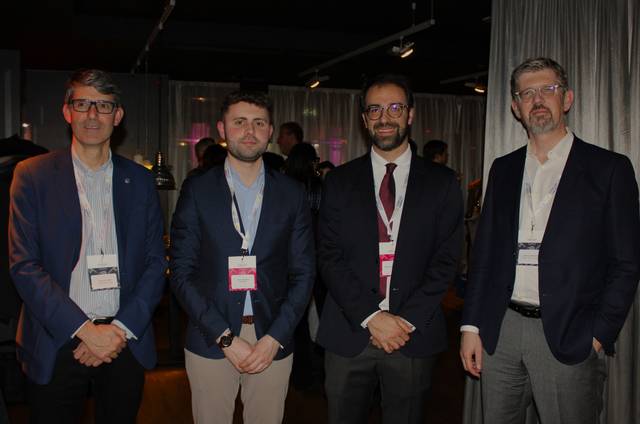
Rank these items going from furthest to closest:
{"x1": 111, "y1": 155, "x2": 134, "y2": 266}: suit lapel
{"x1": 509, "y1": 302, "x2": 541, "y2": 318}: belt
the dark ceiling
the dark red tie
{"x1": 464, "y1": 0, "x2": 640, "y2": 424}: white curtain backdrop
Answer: the dark ceiling < {"x1": 464, "y1": 0, "x2": 640, "y2": 424}: white curtain backdrop < the dark red tie < {"x1": 111, "y1": 155, "x2": 134, "y2": 266}: suit lapel < {"x1": 509, "y1": 302, "x2": 541, "y2": 318}: belt

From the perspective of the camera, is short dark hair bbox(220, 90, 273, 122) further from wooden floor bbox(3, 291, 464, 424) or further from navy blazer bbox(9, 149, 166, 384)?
wooden floor bbox(3, 291, 464, 424)

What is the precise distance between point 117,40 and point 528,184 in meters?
6.88

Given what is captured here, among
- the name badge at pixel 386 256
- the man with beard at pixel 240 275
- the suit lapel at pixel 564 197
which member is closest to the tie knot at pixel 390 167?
the name badge at pixel 386 256

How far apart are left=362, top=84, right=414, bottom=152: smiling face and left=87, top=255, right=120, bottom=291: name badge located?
1227 millimetres

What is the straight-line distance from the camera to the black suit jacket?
97.0 inches

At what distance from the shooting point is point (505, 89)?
3.10m

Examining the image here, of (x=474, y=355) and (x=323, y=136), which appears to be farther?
(x=323, y=136)

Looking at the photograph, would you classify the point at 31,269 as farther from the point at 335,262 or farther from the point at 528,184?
the point at 528,184

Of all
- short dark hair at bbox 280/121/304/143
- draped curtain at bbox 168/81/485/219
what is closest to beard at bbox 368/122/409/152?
short dark hair at bbox 280/121/304/143

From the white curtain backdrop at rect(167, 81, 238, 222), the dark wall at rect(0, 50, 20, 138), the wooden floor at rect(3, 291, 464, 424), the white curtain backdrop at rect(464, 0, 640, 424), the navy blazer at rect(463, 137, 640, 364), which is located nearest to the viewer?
the navy blazer at rect(463, 137, 640, 364)

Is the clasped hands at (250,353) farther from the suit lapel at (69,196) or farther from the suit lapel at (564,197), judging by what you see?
the suit lapel at (564,197)

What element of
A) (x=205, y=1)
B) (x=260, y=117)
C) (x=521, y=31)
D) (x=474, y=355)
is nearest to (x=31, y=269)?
(x=260, y=117)

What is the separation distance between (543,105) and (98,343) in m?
1.98

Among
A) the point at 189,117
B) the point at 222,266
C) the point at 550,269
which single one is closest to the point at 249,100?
the point at 222,266
